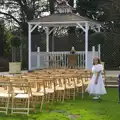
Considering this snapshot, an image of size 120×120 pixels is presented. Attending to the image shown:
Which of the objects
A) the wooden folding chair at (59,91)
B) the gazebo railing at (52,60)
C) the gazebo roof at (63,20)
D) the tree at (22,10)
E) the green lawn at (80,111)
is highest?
the tree at (22,10)

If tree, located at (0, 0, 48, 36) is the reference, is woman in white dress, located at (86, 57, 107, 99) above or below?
below

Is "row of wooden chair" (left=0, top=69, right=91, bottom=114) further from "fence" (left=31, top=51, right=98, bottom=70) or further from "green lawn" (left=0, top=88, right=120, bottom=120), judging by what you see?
"fence" (left=31, top=51, right=98, bottom=70)

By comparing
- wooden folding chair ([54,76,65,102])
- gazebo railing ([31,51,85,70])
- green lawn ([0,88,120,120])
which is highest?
gazebo railing ([31,51,85,70])

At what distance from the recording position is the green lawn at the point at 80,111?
959 centimetres

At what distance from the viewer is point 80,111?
34.7ft

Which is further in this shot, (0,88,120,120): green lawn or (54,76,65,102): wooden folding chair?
(54,76,65,102): wooden folding chair

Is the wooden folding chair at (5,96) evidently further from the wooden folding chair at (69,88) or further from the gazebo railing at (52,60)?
the gazebo railing at (52,60)

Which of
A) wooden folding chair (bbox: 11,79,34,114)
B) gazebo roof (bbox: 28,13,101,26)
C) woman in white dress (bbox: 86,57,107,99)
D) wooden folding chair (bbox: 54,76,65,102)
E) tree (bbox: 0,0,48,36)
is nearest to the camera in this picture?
wooden folding chair (bbox: 11,79,34,114)

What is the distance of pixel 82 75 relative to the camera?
48.0ft

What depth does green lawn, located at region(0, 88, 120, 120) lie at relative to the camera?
9586 millimetres

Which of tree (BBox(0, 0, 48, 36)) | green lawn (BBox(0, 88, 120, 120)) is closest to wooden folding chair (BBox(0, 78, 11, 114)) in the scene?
green lawn (BBox(0, 88, 120, 120))

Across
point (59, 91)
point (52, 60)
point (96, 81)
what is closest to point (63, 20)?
point (52, 60)

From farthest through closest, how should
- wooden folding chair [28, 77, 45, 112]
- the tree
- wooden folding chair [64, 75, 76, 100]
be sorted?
the tree
wooden folding chair [64, 75, 76, 100]
wooden folding chair [28, 77, 45, 112]

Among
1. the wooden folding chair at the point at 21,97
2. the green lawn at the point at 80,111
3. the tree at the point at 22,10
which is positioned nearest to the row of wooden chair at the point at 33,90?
the wooden folding chair at the point at 21,97
